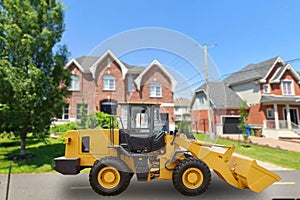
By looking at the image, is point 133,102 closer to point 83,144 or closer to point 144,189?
point 83,144

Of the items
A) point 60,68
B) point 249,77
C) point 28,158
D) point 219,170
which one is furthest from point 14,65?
point 249,77

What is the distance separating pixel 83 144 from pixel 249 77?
23268 mm

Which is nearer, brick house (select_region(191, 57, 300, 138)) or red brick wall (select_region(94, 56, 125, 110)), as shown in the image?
red brick wall (select_region(94, 56, 125, 110))

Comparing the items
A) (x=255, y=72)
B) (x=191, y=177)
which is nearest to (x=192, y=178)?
(x=191, y=177)

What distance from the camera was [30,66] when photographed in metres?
8.07

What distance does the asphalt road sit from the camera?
3982mm

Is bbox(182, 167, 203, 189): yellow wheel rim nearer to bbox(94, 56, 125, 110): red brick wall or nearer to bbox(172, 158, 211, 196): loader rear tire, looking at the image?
bbox(172, 158, 211, 196): loader rear tire

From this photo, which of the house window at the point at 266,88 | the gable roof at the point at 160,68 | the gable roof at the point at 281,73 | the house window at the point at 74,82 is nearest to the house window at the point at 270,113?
the house window at the point at 266,88

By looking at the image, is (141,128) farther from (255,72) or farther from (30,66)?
(255,72)

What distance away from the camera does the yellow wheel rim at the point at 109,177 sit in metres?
3.89

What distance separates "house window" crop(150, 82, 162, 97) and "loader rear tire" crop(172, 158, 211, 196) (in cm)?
142

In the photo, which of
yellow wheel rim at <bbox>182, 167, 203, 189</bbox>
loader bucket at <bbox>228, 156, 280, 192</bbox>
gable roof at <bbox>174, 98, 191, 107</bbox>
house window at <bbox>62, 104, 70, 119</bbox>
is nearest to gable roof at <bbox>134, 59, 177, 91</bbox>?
gable roof at <bbox>174, 98, 191, 107</bbox>

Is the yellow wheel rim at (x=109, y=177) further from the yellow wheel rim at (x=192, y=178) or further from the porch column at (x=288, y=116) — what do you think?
the porch column at (x=288, y=116)

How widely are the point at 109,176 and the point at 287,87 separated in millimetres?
23824
